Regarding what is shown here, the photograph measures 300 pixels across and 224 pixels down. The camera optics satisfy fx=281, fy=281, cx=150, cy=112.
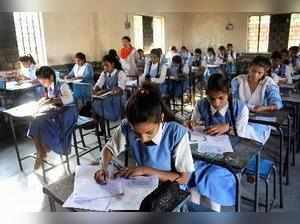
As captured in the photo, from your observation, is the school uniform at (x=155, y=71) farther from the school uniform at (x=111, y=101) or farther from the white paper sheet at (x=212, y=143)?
the white paper sheet at (x=212, y=143)

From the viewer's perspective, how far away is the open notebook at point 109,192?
104 centimetres

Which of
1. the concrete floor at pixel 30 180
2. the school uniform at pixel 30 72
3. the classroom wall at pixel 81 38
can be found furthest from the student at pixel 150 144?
the classroom wall at pixel 81 38

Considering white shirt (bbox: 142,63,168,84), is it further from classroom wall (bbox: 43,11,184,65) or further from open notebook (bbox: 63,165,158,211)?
open notebook (bbox: 63,165,158,211)

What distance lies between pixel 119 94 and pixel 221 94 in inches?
80.4

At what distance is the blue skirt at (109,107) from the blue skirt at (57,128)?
79 cm

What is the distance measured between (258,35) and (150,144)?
9650mm

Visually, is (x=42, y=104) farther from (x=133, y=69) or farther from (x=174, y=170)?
(x=133, y=69)

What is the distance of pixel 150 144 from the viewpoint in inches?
55.2

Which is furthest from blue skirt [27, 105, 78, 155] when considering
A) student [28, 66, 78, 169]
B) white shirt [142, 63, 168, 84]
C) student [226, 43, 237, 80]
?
student [226, 43, 237, 80]

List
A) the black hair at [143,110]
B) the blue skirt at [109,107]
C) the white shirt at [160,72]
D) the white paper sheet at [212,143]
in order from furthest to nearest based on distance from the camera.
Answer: the white shirt at [160,72], the blue skirt at [109,107], the white paper sheet at [212,143], the black hair at [143,110]

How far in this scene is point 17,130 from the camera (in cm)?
436

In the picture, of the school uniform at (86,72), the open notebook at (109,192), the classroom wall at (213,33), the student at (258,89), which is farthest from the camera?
the classroom wall at (213,33)

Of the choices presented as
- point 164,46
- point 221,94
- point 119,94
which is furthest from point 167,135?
point 164,46

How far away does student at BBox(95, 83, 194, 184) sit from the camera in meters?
1.30
